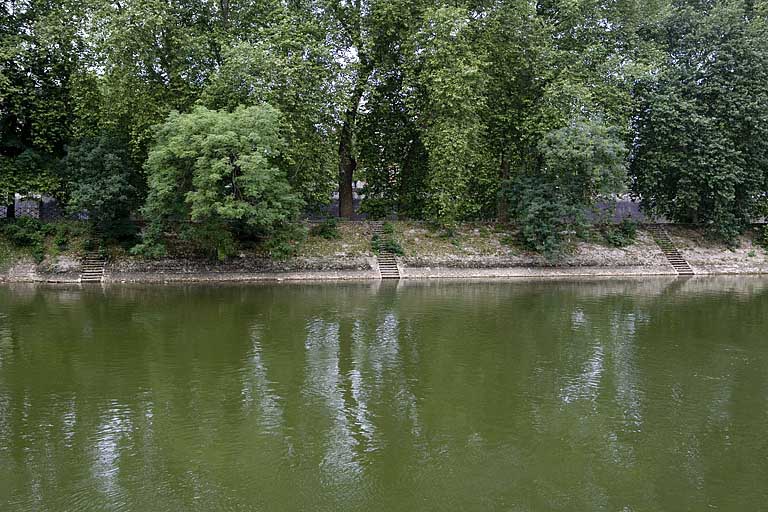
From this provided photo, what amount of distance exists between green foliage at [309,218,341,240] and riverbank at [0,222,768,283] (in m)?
0.32

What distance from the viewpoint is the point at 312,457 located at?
25.4 feet

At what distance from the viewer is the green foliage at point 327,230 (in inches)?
1196

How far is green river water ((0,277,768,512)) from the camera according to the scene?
22.6 feet

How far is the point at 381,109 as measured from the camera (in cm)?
3123

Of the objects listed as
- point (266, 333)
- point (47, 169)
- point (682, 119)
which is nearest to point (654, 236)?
point (682, 119)

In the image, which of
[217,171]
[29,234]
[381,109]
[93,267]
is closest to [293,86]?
[217,171]

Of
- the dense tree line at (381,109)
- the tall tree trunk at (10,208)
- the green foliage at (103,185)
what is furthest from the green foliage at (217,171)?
the tall tree trunk at (10,208)

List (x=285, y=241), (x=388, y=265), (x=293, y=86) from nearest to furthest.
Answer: (x=293, y=86) < (x=285, y=241) < (x=388, y=265)

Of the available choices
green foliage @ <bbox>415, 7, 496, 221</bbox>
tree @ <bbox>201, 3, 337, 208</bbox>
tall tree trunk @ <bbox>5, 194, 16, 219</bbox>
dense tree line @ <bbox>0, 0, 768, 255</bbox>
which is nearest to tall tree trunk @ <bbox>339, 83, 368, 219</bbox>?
dense tree line @ <bbox>0, 0, 768, 255</bbox>

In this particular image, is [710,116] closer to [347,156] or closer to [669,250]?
[669,250]

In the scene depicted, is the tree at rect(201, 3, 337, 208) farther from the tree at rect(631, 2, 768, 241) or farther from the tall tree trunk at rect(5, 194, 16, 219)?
the tree at rect(631, 2, 768, 241)

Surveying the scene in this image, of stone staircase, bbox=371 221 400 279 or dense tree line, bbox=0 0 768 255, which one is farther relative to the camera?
stone staircase, bbox=371 221 400 279

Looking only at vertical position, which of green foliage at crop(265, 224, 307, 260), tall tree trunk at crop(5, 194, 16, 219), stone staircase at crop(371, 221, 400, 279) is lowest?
stone staircase at crop(371, 221, 400, 279)

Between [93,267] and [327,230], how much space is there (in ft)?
32.8
